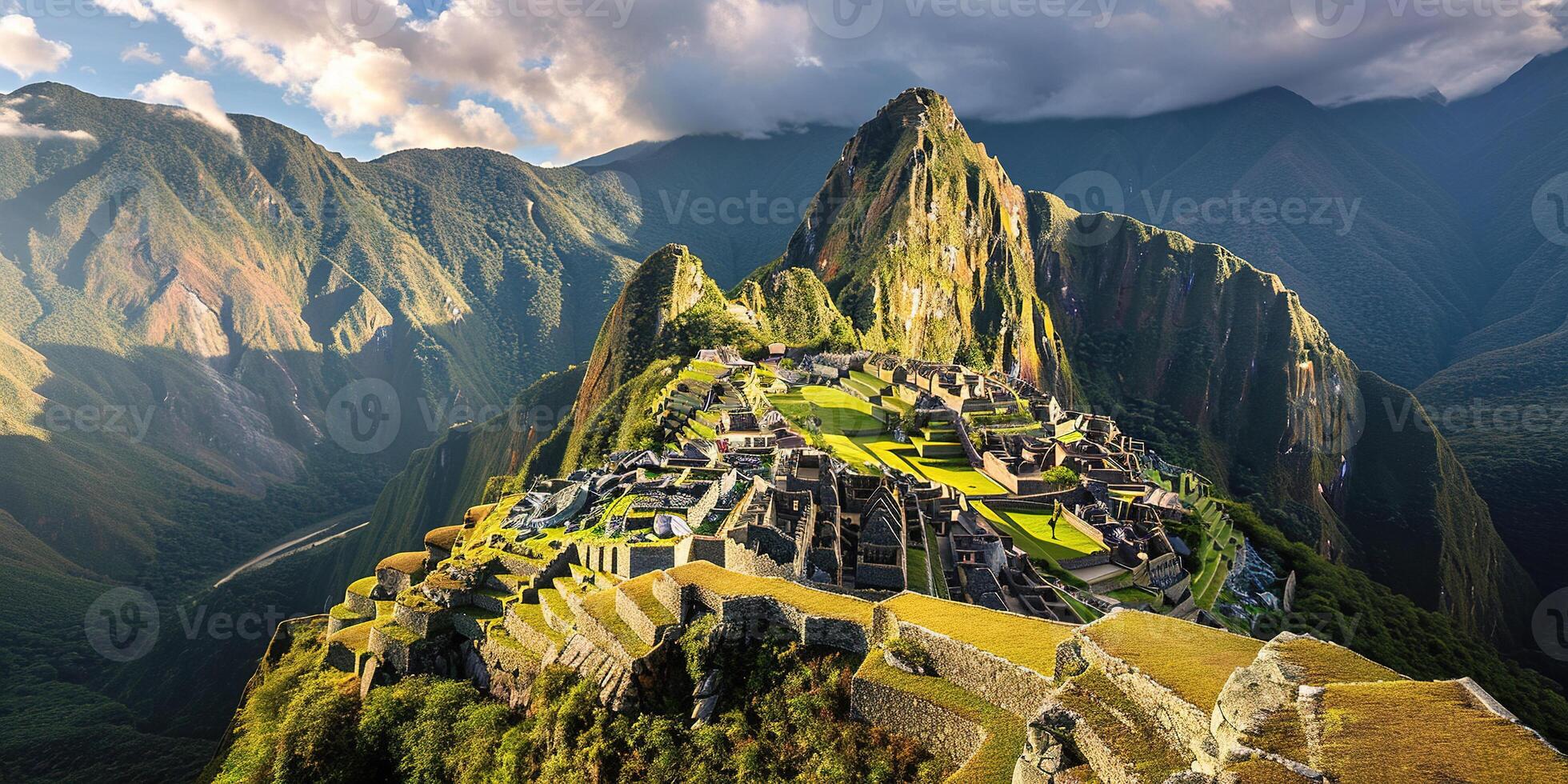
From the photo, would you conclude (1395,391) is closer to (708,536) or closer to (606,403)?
(606,403)

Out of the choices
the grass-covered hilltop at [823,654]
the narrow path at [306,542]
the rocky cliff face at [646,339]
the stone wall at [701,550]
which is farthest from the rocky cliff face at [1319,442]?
the narrow path at [306,542]

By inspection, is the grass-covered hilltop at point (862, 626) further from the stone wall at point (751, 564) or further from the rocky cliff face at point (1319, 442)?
the rocky cliff face at point (1319, 442)

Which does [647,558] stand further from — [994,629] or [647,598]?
[994,629]

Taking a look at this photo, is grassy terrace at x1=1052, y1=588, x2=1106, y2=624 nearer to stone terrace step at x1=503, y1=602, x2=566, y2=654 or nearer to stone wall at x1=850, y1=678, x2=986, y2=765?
stone wall at x1=850, y1=678, x2=986, y2=765

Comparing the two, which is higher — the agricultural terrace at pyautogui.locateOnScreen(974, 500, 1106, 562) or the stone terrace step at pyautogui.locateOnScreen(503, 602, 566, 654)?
the stone terrace step at pyautogui.locateOnScreen(503, 602, 566, 654)

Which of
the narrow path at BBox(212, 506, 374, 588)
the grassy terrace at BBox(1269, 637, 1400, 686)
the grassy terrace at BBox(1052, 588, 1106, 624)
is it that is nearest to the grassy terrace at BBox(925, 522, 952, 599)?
the grassy terrace at BBox(1052, 588, 1106, 624)

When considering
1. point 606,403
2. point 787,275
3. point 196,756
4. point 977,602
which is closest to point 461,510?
point 606,403

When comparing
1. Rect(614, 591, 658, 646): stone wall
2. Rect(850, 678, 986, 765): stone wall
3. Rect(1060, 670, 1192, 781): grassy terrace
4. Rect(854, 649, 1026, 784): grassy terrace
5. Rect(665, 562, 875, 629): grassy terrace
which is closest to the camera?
Rect(1060, 670, 1192, 781): grassy terrace
